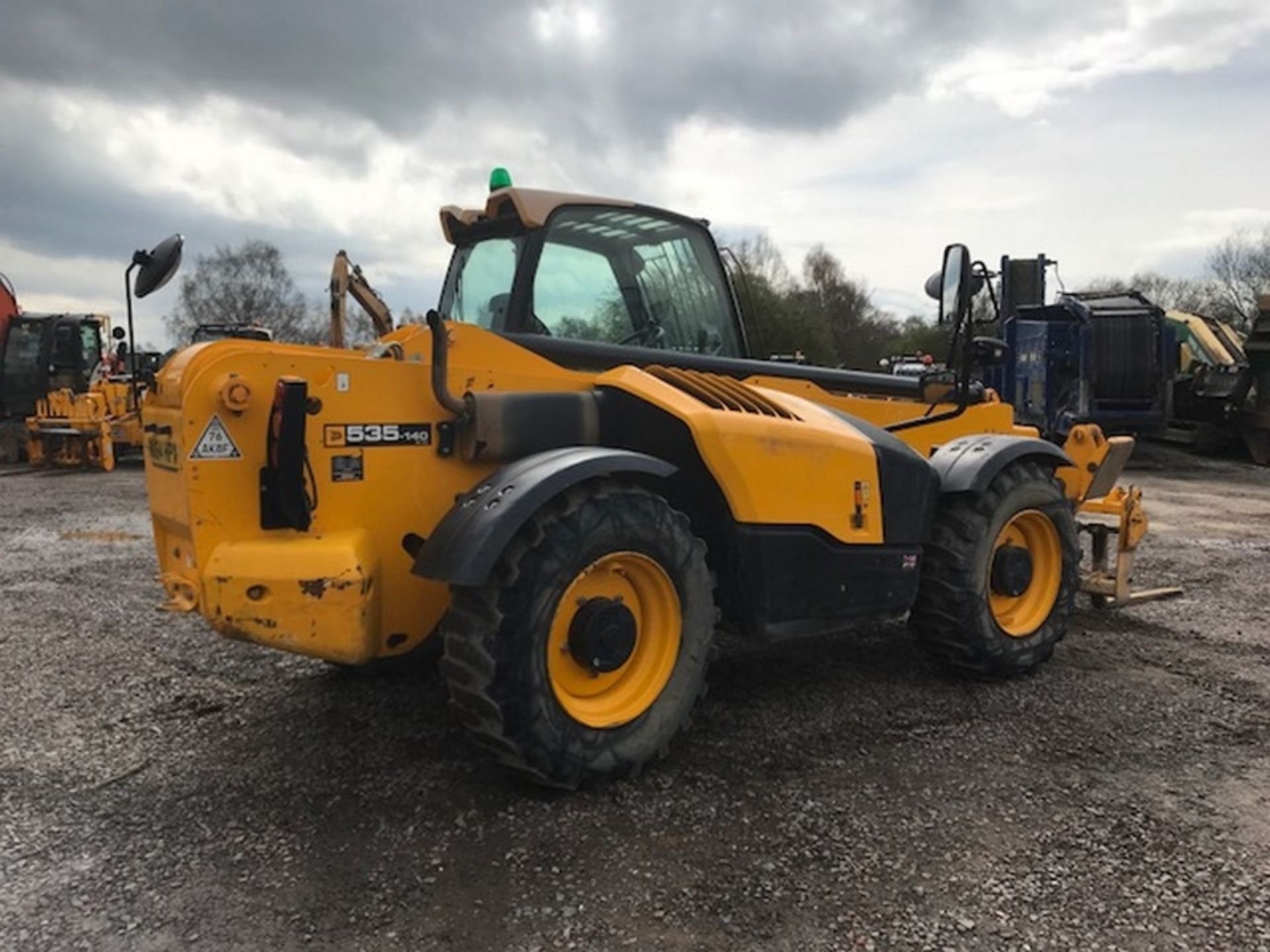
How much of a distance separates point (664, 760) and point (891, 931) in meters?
1.18

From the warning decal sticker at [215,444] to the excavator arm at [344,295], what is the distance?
1473 mm

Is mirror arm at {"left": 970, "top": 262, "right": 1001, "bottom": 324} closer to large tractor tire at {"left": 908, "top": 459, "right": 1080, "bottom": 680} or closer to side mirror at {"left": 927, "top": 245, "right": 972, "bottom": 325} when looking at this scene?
side mirror at {"left": 927, "top": 245, "right": 972, "bottom": 325}

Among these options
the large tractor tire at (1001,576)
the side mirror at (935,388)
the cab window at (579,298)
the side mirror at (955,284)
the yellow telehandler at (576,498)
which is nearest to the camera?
the yellow telehandler at (576,498)

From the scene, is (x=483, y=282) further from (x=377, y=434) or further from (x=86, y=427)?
(x=86, y=427)

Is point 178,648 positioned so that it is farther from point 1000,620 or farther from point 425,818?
point 1000,620

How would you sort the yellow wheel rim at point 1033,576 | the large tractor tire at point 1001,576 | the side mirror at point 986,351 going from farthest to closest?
the yellow wheel rim at point 1033,576 < the side mirror at point 986,351 < the large tractor tire at point 1001,576

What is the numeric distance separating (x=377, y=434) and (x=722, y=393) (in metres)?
1.35

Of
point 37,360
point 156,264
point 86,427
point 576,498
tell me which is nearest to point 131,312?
point 156,264

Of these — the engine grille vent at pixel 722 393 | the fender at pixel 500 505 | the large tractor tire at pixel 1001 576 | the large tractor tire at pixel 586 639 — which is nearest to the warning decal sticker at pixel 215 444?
the fender at pixel 500 505

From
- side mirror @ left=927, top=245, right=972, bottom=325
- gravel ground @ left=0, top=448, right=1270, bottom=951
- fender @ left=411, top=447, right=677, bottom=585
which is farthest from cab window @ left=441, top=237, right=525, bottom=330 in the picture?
side mirror @ left=927, top=245, right=972, bottom=325

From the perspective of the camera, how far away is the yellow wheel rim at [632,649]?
3352mm

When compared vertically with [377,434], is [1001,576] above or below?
below

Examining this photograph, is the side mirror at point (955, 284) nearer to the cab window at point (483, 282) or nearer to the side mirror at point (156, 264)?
the cab window at point (483, 282)

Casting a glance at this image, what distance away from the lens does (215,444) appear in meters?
3.19
